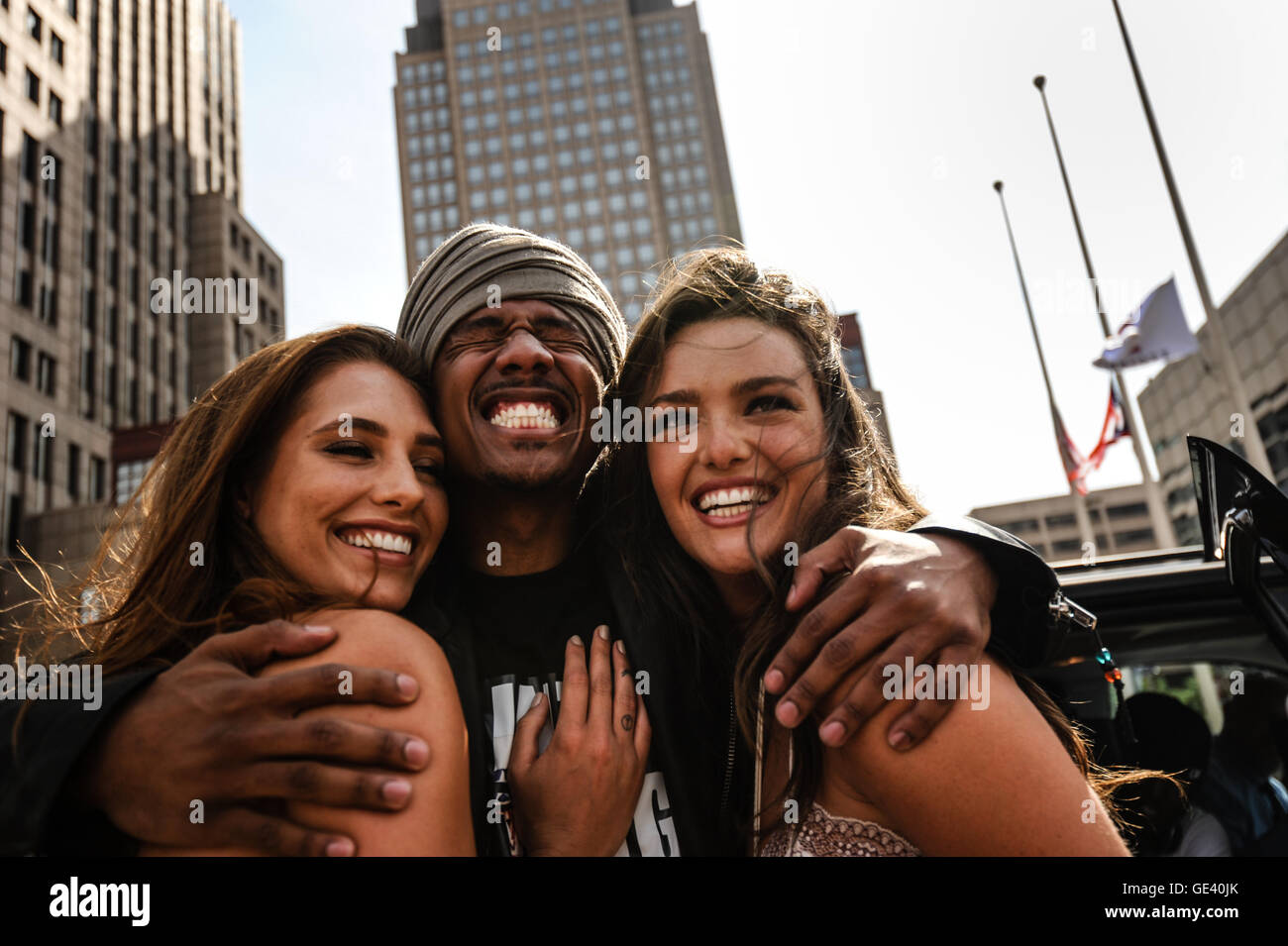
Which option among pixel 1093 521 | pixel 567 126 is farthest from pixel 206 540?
pixel 567 126

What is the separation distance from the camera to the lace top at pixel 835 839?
1.89 metres

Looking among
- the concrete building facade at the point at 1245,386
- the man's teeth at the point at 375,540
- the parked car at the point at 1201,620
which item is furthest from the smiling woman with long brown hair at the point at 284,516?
the concrete building facade at the point at 1245,386

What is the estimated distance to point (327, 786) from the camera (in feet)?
5.45

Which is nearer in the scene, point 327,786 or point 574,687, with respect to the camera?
point 327,786

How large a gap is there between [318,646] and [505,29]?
367 ft

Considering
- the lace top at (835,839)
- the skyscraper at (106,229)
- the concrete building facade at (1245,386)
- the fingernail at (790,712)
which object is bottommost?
the lace top at (835,839)

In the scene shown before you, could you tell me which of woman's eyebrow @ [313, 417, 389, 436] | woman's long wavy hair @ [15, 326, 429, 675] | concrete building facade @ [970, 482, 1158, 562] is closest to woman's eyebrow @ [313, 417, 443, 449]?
woman's eyebrow @ [313, 417, 389, 436]

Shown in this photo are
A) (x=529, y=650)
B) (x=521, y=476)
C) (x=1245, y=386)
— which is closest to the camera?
(x=529, y=650)

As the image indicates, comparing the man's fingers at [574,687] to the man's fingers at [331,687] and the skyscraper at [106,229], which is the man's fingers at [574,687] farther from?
the skyscraper at [106,229]

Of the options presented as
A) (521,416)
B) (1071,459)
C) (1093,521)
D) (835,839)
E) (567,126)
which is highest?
(567,126)

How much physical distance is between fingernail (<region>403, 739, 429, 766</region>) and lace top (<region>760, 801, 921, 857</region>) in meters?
0.85

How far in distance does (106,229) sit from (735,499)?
55.0 m

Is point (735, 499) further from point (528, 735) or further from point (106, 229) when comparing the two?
point (106, 229)

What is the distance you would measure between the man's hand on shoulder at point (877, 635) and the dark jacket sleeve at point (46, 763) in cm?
151
